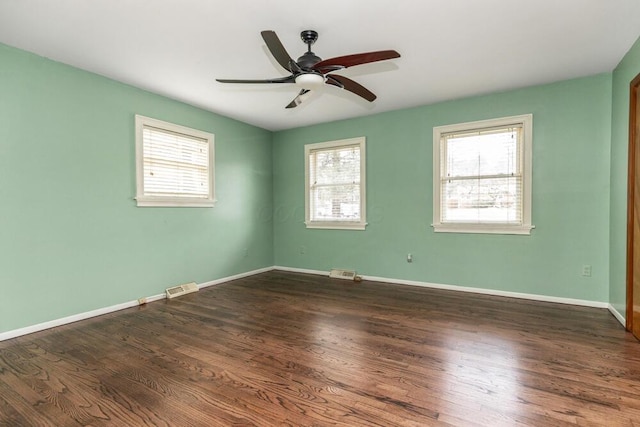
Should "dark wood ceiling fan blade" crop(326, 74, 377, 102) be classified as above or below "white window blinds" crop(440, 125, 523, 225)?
above

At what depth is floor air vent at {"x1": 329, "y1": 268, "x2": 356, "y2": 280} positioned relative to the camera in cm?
506

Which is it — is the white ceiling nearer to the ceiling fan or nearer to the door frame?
the ceiling fan

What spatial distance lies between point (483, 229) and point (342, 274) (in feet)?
7.25

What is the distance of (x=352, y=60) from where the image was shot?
2.22 m

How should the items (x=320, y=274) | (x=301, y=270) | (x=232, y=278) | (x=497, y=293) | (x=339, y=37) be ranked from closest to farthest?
1. (x=339, y=37)
2. (x=497, y=293)
3. (x=232, y=278)
4. (x=320, y=274)
5. (x=301, y=270)

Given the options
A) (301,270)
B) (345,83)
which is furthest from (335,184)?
(345,83)

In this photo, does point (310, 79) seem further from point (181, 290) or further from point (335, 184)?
point (181, 290)

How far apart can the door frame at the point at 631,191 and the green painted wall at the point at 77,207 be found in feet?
15.9

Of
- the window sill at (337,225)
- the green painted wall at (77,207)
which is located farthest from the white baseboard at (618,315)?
the green painted wall at (77,207)

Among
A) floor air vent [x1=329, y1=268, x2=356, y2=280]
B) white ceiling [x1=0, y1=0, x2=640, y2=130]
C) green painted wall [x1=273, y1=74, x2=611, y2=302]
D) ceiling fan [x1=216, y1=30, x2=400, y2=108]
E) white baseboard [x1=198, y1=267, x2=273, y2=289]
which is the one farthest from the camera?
floor air vent [x1=329, y1=268, x2=356, y2=280]

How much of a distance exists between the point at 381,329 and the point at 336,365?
82 centimetres

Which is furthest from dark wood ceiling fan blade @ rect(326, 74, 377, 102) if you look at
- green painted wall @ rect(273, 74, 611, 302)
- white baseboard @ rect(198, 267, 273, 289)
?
white baseboard @ rect(198, 267, 273, 289)

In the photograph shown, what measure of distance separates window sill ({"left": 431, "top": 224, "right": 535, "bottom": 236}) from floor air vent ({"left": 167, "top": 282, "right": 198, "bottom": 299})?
3.49 metres

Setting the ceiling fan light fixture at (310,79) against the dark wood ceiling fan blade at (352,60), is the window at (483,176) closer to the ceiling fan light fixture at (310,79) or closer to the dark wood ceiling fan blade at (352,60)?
the dark wood ceiling fan blade at (352,60)
